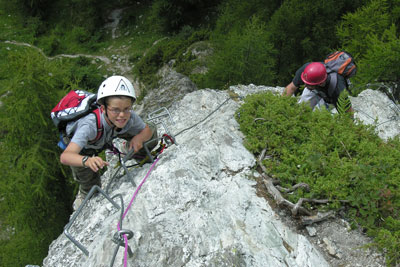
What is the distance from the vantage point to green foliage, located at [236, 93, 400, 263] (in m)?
2.94

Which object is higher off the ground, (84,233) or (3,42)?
(84,233)

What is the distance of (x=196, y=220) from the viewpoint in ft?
9.92

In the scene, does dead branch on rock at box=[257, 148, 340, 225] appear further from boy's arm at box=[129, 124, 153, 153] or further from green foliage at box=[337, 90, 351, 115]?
boy's arm at box=[129, 124, 153, 153]

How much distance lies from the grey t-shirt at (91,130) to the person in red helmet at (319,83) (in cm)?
315

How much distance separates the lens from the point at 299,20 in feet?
54.8

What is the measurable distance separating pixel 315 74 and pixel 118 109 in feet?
12.7

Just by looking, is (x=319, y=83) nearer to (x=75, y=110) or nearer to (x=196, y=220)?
(x=196, y=220)

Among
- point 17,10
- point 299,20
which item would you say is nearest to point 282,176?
point 299,20

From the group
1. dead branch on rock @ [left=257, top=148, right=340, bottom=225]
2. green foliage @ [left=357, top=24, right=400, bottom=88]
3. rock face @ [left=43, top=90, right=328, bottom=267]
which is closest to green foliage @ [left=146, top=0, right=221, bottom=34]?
green foliage @ [left=357, top=24, right=400, bottom=88]

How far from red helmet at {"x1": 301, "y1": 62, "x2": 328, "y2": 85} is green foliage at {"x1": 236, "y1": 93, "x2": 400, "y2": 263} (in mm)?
971

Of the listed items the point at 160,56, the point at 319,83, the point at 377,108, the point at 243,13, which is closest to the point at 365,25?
the point at 377,108

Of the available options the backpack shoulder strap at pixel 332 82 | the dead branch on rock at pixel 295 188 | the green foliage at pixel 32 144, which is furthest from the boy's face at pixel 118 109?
the green foliage at pixel 32 144

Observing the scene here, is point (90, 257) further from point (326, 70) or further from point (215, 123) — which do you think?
point (326, 70)

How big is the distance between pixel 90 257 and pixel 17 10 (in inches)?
1657
